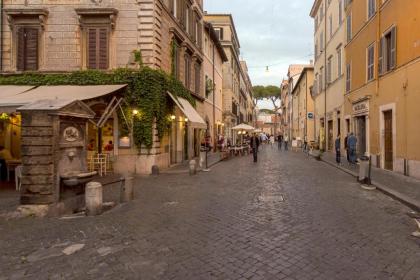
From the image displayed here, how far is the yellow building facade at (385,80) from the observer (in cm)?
1324

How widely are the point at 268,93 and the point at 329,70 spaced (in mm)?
84934

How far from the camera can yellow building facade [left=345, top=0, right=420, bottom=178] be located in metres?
13.2

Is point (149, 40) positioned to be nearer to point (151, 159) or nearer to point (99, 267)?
point (151, 159)

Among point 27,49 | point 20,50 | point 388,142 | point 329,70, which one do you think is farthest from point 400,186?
point 329,70

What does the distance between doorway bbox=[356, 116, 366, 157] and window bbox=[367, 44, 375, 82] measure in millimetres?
2702

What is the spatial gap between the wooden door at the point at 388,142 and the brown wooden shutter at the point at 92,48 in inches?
507

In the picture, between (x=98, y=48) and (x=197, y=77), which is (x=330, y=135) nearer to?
(x=197, y=77)

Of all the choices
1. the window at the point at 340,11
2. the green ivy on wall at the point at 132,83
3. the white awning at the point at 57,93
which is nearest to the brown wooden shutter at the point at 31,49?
the green ivy on wall at the point at 132,83

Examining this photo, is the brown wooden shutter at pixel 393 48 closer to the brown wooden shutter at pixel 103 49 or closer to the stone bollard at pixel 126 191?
the stone bollard at pixel 126 191

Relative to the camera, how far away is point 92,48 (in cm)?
1573

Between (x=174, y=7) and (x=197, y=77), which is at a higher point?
(x=174, y=7)

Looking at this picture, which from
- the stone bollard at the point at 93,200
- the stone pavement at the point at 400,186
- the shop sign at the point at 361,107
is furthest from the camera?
the shop sign at the point at 361,107

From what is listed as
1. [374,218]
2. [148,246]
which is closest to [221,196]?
[374,218]

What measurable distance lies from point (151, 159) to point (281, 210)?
8.74 metres
